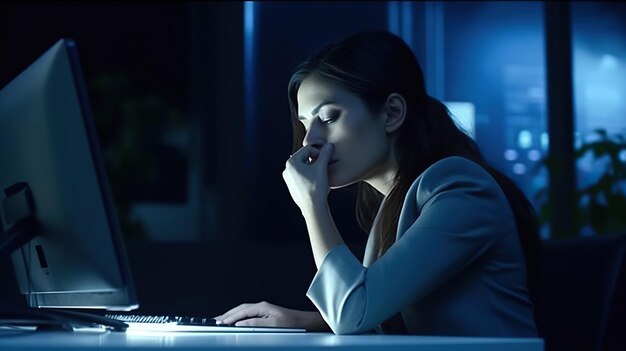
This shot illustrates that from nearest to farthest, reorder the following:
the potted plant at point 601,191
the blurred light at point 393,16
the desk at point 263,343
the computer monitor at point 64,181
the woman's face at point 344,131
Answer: the desk at point 263,343, the computer monitor at point 64,181, the woman's face at point 344,131, the potted plant at point 601,191, the blurred light at point 393,16

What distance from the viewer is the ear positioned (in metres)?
1.62

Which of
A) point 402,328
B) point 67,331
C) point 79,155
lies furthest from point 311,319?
point 79,155

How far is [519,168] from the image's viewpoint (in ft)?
15.9

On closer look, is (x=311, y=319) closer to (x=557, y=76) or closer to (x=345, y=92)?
(x=345, y=92)

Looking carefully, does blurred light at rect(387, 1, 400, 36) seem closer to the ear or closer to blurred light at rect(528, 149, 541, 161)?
blurred light at rect(528, 149, 541, 161)

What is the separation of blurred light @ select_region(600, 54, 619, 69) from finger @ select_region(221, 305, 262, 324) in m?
3.70

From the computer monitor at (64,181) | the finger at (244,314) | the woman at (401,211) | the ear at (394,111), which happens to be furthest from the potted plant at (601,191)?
the computer monitor at (64,181)

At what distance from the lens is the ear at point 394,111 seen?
1.62 metres

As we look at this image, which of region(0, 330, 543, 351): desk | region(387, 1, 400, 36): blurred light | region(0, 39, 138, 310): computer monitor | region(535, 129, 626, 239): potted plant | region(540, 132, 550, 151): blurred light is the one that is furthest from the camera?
region(387, 1, 400, 36): blurred light

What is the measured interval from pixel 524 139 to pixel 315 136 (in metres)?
3.48

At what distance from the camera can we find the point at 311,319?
170 centimetres

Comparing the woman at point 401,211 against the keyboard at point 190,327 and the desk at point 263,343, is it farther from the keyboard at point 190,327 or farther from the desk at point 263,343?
the desk at point 263,343

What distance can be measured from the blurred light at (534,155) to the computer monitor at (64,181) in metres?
3.83

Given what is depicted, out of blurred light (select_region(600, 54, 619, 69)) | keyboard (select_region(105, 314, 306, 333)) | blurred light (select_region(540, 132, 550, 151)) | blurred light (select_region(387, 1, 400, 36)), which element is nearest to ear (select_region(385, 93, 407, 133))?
keyboard (select_region(105, 314, 306, 333))
